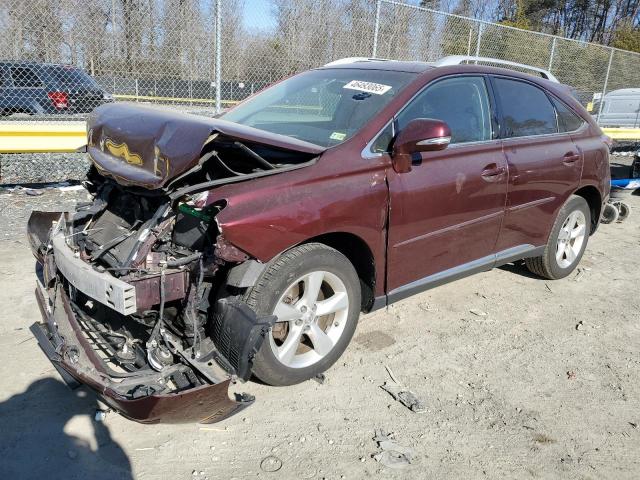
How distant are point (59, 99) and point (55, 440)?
22.2 feet

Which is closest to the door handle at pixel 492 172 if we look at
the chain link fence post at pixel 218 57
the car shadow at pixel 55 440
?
the car shadow at pixel 55 440

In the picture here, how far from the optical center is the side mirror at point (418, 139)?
123 inches

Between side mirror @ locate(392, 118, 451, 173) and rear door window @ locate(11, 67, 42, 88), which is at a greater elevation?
side mirror @ locate(392, 118, 451, 173)

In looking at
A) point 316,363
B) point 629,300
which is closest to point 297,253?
point 316,363

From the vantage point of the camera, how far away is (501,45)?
11727mm

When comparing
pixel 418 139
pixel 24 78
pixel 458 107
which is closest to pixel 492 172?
pixel 458 107

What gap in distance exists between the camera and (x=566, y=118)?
475 cm

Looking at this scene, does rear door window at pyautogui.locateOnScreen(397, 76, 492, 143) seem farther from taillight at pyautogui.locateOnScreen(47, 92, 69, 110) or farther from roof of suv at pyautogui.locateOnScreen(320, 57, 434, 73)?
taillight at pyautogui.locateOnScreen(47, 92, 69, 110)

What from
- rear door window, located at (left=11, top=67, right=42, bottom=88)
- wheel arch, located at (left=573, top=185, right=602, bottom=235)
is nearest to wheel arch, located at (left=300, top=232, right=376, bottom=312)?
wheel arch, located at (left=573, top=185, right=602, bottom=235)

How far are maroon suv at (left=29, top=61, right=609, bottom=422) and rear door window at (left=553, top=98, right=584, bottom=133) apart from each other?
1.64ft

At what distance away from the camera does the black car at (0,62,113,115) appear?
7.31 m

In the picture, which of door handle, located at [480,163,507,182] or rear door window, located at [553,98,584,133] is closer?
door handle, located at [480,163,507,182]

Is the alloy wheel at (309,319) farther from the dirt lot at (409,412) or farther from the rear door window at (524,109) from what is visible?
the rear door window at (524,109)

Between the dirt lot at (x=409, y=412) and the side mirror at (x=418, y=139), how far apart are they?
1.30 metres
